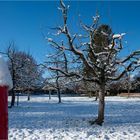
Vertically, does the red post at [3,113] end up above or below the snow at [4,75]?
below

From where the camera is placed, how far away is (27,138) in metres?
10.7

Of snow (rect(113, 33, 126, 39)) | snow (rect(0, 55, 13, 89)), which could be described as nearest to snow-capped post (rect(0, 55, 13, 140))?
snow (rect(0, 55, 13, 89))

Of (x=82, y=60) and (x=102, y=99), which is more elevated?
(x=82, y=60)

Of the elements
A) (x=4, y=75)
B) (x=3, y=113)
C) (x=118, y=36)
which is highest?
(x=118, y=36)

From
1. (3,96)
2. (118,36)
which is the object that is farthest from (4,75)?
(118,36)

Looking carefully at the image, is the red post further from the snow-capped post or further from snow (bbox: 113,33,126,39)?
snow (bbox: 113,33,126,39)

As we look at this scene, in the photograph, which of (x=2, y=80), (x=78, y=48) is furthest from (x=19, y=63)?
(x=2, y=80)

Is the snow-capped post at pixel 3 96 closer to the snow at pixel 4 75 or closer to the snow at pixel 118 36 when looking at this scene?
the snow at pixel 4 75

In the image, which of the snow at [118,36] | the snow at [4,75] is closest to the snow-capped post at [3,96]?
the snow at [4,75]

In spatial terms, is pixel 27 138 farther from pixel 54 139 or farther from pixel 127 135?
pixel 127 135

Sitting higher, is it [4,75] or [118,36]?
[118,36]

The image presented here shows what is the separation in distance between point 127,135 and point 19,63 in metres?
25.6

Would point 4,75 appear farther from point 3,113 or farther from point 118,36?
point 118,36

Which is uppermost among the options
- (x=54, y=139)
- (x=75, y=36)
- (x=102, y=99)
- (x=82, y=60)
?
(x=75, y=36)
